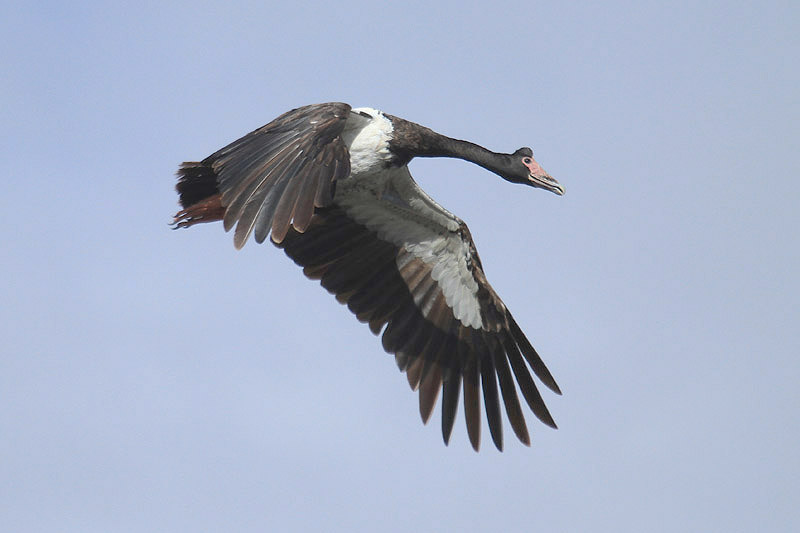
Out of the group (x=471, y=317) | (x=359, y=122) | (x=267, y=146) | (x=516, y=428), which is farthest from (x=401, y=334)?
(x=267, y=146)

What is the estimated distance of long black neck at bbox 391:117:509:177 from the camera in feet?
33.6

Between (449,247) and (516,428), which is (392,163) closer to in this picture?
(449,247)

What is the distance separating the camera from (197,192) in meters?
10.1

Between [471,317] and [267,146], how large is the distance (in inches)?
127

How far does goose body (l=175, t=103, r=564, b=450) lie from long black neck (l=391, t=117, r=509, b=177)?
0.01 metres

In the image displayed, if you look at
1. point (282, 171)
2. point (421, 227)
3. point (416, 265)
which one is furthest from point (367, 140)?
point (282, 171)

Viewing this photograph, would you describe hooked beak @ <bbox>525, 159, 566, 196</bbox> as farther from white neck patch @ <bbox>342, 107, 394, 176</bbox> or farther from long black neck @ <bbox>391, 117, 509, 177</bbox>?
white neck patch @ <bbox>342, 107, 394, 176</bbox>

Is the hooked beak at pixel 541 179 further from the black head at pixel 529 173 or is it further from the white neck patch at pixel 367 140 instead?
the white neck patch at pixel 367 140

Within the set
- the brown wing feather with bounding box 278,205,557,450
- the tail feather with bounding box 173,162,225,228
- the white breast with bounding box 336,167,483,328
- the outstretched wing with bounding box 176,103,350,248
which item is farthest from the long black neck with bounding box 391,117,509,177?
the tail feather with bounding box 173,162,225,228

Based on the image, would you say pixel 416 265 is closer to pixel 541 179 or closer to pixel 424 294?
pixel 424 294

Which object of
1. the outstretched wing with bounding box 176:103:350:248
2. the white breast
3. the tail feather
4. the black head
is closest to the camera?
the outstretched wing with bounding box 176:103:350:248

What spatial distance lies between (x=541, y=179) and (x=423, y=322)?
5.64 ft

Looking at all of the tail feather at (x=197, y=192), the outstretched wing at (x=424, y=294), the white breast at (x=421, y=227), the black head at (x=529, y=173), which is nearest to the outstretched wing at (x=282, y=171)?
the tail feather at (x=197, y=192)

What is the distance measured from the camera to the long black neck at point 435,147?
403 inches
